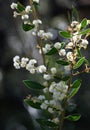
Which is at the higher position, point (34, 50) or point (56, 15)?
point (56, 15)

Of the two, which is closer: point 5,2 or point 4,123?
point 4,123

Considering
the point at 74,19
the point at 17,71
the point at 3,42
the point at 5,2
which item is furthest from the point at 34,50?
the point at 74,19

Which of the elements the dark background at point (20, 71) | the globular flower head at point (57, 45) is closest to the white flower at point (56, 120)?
the globular flower head at point (57, 45)

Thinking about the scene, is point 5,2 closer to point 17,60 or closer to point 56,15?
point 56,15

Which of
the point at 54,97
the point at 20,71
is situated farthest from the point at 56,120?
the point at 20,71

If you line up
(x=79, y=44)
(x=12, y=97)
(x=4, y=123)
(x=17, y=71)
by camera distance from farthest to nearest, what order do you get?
(x=17, y=71) < (x=12, y=97) < (x=4, y=123) < (x=79, y=44)

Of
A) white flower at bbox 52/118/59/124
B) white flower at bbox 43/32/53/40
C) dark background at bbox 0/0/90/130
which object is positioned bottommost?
white flower at bbox 52/118/59/124

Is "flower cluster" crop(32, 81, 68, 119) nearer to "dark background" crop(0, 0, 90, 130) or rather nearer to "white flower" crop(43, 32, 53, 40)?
"white flower" crop(43, 32, 53, 40)

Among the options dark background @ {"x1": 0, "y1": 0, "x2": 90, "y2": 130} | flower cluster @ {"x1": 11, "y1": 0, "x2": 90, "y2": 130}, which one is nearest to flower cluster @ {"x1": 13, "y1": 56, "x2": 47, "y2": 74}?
flower cluster @ {"x1": 11, "y1": 0, "x2": 90, "y2": 130}

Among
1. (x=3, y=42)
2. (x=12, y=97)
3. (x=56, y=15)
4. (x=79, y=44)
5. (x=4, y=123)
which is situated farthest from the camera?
(x=56, y=15)
